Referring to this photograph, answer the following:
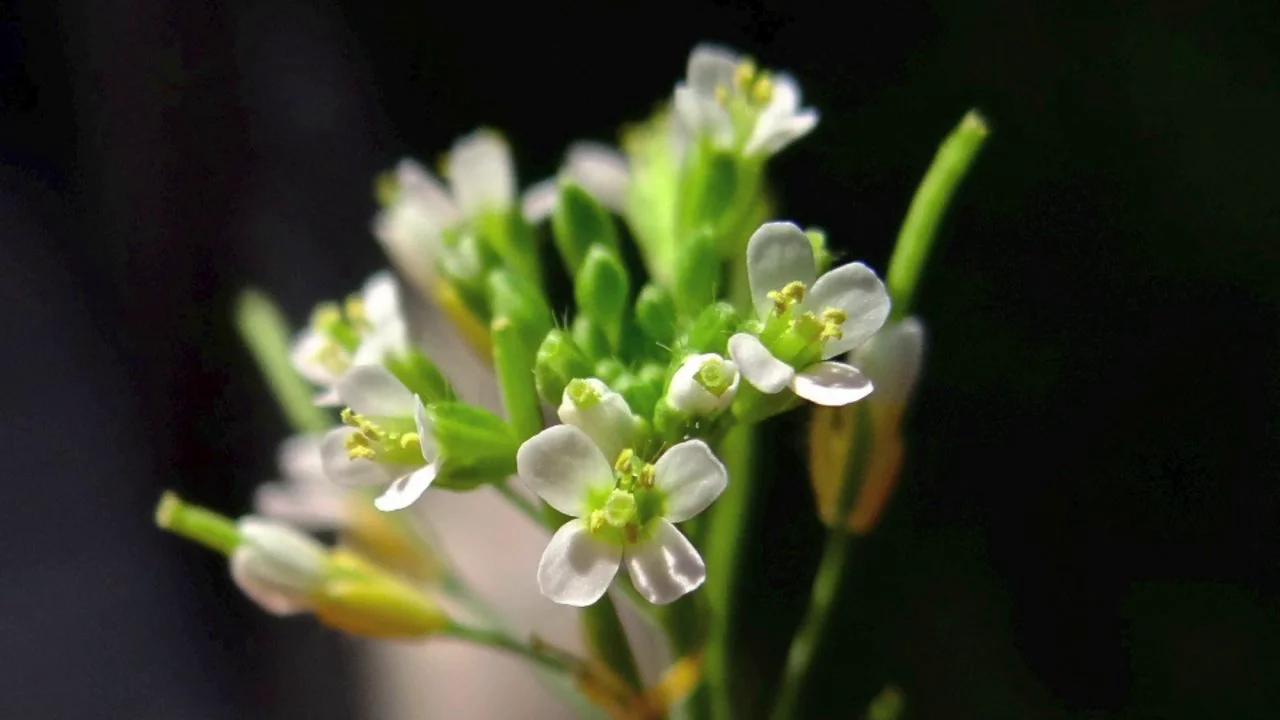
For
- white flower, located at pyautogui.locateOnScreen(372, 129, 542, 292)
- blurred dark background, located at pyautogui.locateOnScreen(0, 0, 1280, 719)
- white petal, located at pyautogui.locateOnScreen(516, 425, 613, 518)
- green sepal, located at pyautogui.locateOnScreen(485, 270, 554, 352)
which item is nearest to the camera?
white petal, located at pyautogui.locateOnScreen(516, 425, 613, 518)

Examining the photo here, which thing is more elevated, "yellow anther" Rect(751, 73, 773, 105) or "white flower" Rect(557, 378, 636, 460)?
"yellow anther" Rect(751, 73, 773, 105)

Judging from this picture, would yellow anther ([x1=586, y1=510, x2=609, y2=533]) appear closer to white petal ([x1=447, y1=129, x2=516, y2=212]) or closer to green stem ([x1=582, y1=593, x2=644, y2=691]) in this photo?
green stem ([x1=582, y1=593, x2=644, y2=691])

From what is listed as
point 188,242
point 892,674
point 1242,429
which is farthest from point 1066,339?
point 188,242

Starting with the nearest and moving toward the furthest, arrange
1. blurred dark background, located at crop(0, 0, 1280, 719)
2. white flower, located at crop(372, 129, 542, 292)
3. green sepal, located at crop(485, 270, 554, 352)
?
green sepal, located at crop(485, 270, 554, 352) → white flower, located at crop(372, 129, 542, 292) → blurred dark background, located at crop(0, 0, 1280, 719)

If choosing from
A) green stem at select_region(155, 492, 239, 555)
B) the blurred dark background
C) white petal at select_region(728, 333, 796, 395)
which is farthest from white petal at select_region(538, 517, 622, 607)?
the blurred dark background

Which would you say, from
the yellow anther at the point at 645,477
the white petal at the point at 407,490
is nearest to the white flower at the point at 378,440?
the white petal at the point at 407,490

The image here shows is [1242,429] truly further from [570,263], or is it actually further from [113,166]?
[113,166]
